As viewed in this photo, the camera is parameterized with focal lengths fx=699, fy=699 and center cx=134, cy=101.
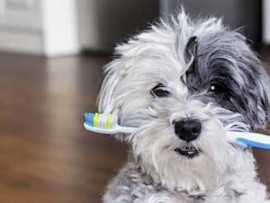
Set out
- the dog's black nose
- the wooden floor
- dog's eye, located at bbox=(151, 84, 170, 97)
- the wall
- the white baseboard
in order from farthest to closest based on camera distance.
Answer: the white baseboard → the wall → the wooden floor → dog's eye, located at bbox=(151, 84, 170, 97) → the dog's black nose

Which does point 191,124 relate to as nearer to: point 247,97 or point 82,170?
point 247,97

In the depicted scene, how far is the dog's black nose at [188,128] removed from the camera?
48.6 inches

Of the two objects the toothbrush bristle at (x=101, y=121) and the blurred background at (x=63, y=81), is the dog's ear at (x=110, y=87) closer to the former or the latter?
the toothbrush bristle at (x=101, y=121)

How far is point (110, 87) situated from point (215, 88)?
21 centimetres

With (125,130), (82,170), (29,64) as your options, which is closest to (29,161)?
(82,170)

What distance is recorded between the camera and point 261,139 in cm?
133

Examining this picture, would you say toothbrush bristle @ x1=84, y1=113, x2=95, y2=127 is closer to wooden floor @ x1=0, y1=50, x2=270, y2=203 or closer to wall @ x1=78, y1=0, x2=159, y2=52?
wooden floor @ x1=0, y1=50, x2=270, y2=203

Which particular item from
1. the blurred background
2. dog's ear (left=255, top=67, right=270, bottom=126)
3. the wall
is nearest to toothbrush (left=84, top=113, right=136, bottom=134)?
dog's ear (left=255, top=67, right=270, bottom=126)

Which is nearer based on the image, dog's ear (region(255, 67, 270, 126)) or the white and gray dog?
the white and gray dog

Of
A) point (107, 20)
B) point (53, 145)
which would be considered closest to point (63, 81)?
point (107, 20)

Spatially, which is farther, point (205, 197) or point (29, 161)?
point (29, 161)

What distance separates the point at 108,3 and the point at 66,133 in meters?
2.41

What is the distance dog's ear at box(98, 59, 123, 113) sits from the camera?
1396mm

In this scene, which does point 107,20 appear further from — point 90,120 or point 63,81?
point 90,120
